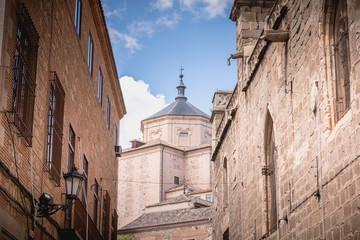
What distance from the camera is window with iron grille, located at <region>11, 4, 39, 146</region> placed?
348 inches

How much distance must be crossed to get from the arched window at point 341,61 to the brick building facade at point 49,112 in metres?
4.30

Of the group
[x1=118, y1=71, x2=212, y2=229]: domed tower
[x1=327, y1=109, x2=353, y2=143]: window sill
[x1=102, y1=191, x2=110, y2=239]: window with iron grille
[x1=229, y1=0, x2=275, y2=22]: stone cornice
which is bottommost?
[x1=327, y1=109, x2=353, y2=143]: window sill

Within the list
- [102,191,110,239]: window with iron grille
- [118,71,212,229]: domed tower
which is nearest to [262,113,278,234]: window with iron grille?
[102,191,110,239]: window with iron grille

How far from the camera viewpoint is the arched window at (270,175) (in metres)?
13.9

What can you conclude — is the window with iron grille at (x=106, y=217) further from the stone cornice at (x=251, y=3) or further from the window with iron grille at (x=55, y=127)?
the window with iron grille at (x=55, y=127)

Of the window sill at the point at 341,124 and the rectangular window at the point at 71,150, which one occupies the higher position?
the rectangular window at the point at 71,150

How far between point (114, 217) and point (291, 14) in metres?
14.6

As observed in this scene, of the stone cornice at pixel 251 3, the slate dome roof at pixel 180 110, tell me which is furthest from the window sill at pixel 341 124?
the slate dome roof at pixel 180 110

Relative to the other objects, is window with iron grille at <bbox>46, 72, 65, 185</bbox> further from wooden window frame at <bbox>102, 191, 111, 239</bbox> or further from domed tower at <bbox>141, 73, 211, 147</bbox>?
domed tower at <bbox>141, 73, 211, 147</bbox>

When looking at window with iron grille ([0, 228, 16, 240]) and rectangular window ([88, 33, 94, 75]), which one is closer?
window with iron grille ([0, 228, 16, 240])

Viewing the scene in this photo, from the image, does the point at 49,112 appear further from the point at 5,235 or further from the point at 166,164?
the point at 166,164

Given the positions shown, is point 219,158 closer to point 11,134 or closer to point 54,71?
point 54,71

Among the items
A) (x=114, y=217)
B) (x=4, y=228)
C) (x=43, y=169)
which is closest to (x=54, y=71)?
(x=43, y=169)

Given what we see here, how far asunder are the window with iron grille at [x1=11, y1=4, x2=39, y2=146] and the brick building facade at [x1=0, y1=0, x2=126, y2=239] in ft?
0.04
